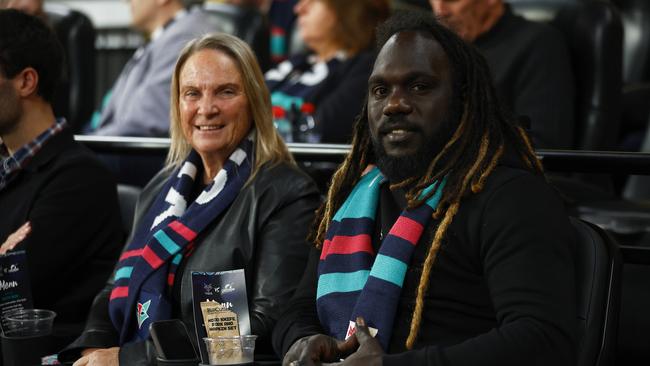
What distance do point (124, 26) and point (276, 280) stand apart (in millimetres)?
5729

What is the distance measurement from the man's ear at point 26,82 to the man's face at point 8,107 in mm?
16

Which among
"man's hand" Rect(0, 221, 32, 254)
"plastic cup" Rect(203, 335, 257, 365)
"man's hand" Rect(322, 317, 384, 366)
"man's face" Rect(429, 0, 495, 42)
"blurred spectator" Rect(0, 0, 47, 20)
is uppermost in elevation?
"blurred spectator" Rect(0, 0, 47, 20)

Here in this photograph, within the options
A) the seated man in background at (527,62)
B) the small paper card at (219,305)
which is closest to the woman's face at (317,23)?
the seated man in background at (527,62)

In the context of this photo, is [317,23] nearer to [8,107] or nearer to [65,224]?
[8,107]

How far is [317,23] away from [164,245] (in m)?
1.98

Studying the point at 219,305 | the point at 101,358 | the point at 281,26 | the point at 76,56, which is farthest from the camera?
the point at 281,26

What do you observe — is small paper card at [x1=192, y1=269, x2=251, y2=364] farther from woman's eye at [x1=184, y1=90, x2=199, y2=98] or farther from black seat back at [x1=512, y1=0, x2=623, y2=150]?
black seat back at [x1=512, y1=0, x2=623, y2=150]

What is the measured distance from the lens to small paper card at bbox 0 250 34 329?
98.6 inches

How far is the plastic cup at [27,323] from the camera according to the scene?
246 cm

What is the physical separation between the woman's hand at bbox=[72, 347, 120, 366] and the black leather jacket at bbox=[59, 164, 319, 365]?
0.09 ft

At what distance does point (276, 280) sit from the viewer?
2.34 metres

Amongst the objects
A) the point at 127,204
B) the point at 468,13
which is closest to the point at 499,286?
the point at 127,204

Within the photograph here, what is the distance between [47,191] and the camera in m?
2.81

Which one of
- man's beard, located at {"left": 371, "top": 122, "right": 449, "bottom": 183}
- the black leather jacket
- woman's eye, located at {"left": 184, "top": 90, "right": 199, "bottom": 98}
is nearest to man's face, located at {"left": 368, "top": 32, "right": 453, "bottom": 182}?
man's beard, located at {"left": 371, "top": 122, "right": 449, "bottom": 183}
